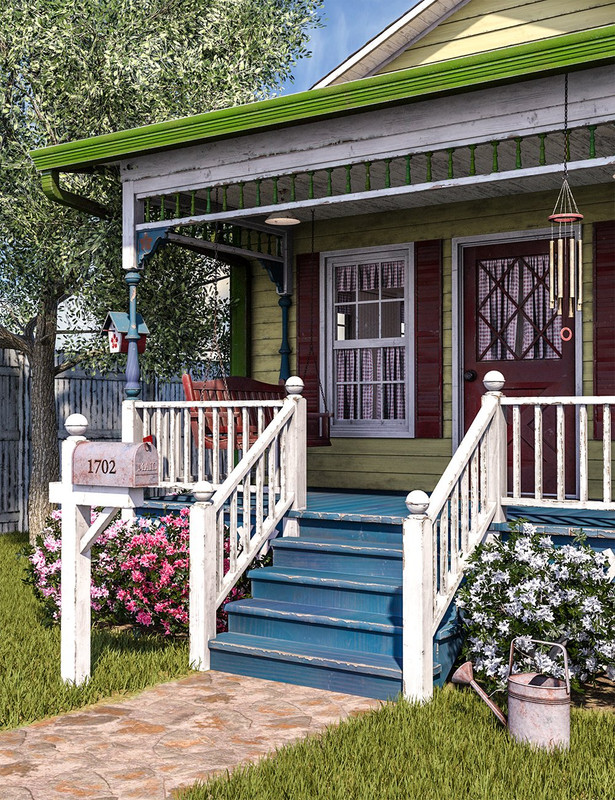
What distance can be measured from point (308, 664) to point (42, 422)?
6.99m

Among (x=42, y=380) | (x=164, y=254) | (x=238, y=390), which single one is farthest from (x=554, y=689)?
(x=42, y=380)

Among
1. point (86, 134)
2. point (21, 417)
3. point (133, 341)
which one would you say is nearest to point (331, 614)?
point (133, 341)

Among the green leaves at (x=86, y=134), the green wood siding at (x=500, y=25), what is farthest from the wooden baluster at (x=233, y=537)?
the green wood siding at (x=500, y=25)

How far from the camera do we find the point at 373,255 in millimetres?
9695

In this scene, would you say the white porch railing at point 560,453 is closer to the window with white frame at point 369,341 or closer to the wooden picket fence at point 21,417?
the window with white frame at point 369,341

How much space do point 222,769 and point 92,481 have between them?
1847 mm

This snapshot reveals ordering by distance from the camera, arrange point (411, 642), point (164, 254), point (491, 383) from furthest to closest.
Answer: point (164, 254) < point (491, 383) < point (411, 642)

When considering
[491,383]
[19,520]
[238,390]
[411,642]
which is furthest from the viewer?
[19,520]

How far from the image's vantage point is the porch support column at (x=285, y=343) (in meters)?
10.2

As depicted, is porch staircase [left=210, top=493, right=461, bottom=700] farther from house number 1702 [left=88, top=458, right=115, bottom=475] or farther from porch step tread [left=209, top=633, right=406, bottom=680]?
house number 1702 [left=88, top=458, right=115, bottom=475]

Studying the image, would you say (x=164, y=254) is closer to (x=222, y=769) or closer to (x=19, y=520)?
(x=19, y=520)

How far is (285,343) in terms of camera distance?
10227mm

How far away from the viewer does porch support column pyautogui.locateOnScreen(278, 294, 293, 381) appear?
10205 mm

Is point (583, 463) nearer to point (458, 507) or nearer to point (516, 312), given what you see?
point (458, 507)
